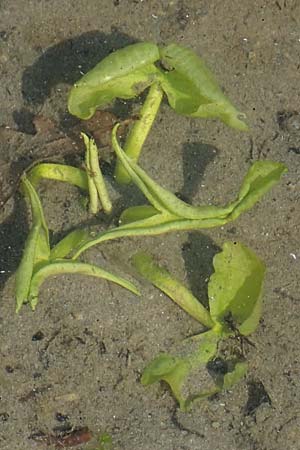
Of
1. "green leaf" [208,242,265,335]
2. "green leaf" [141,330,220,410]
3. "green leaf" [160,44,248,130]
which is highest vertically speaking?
"green leaf" [160,44,248,130]

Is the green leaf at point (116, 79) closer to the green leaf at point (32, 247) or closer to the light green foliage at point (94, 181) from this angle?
the light green foliage at point (94, 181)

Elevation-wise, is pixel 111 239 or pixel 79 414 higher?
pixel 111 239

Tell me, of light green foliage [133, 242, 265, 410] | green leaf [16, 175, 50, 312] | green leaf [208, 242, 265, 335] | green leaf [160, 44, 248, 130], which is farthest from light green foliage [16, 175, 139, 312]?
green leaf [160, 44, 248, 130]

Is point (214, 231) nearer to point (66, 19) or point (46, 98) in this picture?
point (46, 98)

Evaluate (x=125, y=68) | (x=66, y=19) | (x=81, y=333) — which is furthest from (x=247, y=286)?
(x=66, y=19)

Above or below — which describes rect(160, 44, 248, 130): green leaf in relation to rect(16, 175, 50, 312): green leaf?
above

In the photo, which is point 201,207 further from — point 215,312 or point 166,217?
point 215,312

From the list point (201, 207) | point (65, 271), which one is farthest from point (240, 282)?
point (65, 271)

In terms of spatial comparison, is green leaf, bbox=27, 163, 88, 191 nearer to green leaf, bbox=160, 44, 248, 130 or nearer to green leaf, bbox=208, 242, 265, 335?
green leaf, bbox=160, 44, 248, 130
